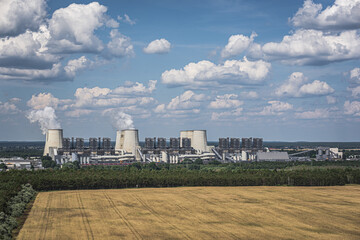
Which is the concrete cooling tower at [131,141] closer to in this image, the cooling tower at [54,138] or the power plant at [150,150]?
the power plant at [150,150]

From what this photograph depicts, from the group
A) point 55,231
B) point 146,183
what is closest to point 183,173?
point 146,183

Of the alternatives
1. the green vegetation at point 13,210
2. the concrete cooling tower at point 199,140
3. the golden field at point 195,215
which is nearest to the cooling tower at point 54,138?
the concrete cooling tower at point 199,140

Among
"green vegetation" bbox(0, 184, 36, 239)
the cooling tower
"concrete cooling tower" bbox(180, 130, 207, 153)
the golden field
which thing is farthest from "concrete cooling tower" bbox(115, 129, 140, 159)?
"green vegetation" bbox(0, 184, 36, 239)

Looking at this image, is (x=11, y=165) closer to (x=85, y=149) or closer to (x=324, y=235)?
(x=85, y=149)

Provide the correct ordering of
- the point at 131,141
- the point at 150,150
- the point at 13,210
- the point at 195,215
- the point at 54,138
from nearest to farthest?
the point at 13,210
the point at 195,215
the point at 54,138
the point at 131,141
the point at 150,150

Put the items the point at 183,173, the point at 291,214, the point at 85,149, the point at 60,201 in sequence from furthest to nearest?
the point at 85,149 → the point at 183,173 → the point at 60,201 → the point at 291,214

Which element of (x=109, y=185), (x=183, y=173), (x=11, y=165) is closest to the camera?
(x=109, y=185)

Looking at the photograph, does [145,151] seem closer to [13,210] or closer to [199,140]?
[199,140]

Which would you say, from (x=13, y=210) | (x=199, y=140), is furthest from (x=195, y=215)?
(x=199, y=140)

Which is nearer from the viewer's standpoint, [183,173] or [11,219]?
[11,219]
